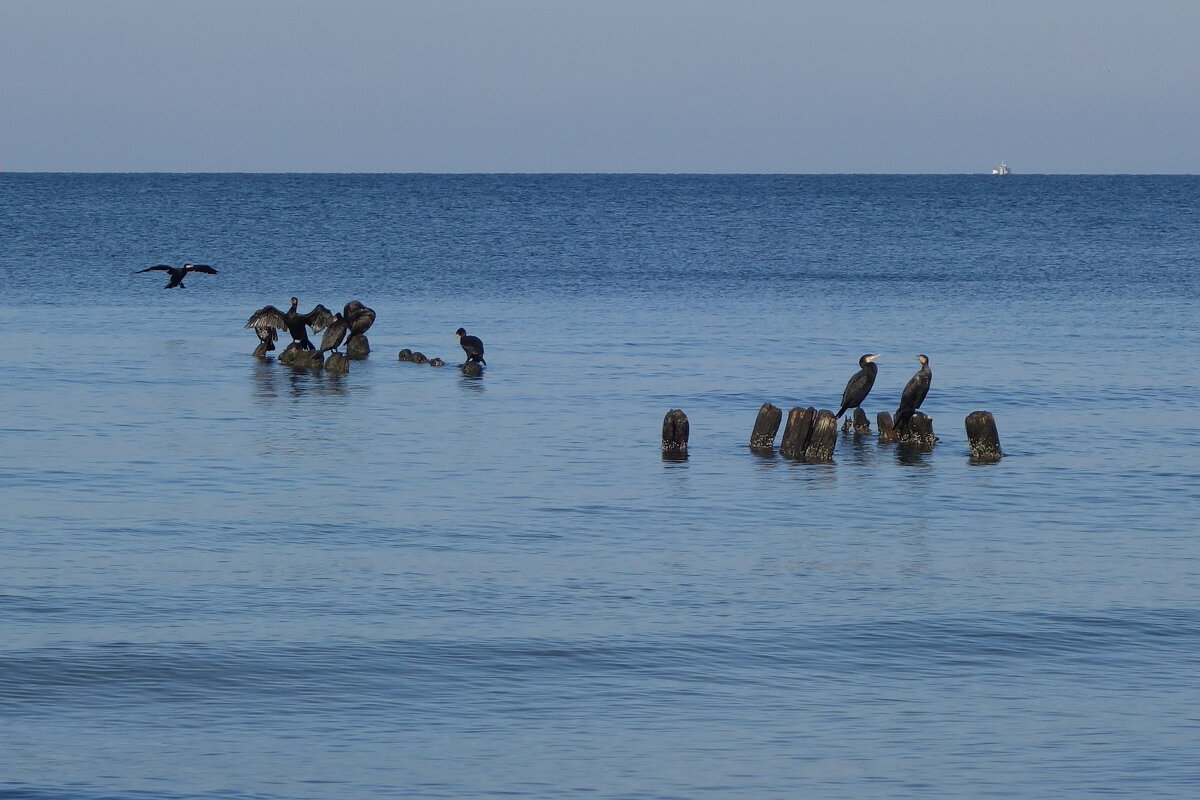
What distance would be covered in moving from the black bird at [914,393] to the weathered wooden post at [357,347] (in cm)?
1366

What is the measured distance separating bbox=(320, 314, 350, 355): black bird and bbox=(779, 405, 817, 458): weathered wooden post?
12.4 m

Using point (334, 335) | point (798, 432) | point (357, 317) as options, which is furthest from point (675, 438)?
point (357, 317)

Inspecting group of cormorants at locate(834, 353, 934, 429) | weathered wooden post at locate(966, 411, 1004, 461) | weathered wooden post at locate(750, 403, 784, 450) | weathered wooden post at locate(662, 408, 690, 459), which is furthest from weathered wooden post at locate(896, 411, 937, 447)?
weathered wooden post at locate(662, 408, 690, 459)

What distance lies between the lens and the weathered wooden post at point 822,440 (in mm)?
23266

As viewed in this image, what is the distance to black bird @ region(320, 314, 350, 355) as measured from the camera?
3366cm

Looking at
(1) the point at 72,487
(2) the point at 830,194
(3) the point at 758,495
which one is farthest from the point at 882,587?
(2) the point at 830,194

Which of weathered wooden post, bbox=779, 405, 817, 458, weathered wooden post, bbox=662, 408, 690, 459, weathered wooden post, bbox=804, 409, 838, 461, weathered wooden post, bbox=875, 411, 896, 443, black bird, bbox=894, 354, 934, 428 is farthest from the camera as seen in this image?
weathered wooden post, bbox=875, 411, 896, 443

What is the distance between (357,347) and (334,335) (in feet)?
5.21

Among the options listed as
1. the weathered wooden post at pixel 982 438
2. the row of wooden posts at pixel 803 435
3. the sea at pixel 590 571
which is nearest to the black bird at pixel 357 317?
the sea at pixel 590 571

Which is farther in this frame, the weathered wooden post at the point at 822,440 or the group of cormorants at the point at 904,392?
the group of cormorants at the point at 904,392

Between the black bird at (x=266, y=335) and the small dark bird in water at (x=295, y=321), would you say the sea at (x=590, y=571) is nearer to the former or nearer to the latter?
the small dark bird in water at (x=295, y=321)

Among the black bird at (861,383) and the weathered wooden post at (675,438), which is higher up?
the black bird at (861,383)

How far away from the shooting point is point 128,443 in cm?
2441

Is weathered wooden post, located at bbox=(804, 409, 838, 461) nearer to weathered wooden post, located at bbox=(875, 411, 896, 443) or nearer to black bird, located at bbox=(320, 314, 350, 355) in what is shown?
weathered wooden post, located at bbox=(875, 411, 896, 443)
